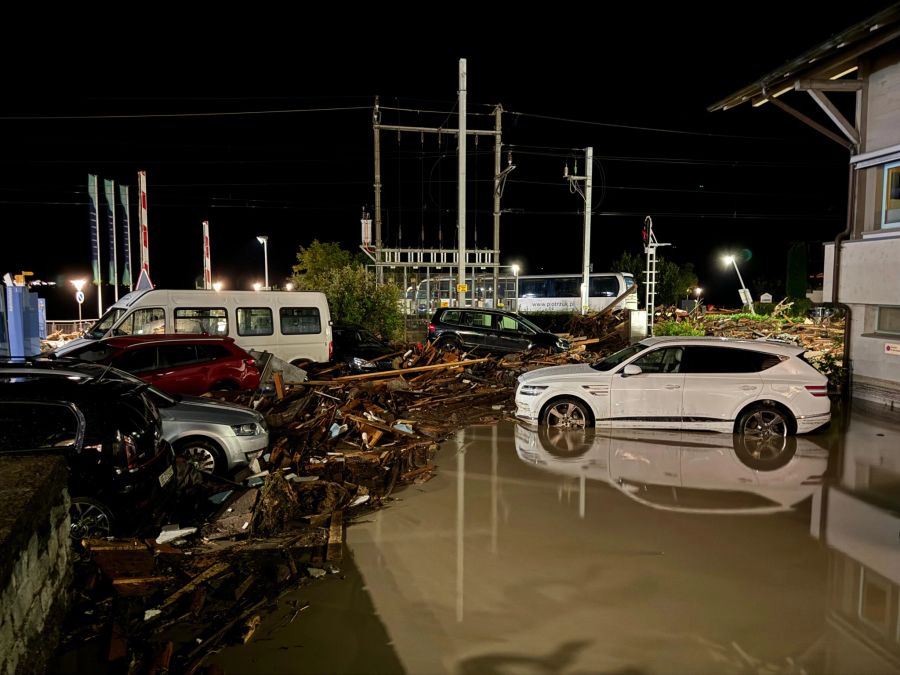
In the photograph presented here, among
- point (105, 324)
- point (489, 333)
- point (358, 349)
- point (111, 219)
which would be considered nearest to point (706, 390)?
point (358, 349)

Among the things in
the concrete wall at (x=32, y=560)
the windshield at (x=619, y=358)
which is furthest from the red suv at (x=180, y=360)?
the windshield at (x=619, y=358)

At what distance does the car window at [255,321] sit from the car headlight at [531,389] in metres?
6.76

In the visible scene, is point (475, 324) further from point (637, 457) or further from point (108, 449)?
point (108, 449)

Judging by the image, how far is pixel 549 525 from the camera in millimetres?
5980

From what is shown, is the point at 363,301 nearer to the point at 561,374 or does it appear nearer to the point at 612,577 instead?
the point at 561,374

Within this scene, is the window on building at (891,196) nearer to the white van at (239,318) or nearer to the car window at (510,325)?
the car window at (510,325)

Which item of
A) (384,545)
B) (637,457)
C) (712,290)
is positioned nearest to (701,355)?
(637,457)

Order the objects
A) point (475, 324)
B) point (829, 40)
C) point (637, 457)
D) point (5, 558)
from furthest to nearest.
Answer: point (475, 324) < point (829, 40) < point (637, 457) < point (5, 558)

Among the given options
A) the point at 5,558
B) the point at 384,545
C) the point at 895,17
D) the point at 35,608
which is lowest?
the point at 384,545

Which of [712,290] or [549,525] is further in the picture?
[712,290]

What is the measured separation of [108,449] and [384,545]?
2.60 meters

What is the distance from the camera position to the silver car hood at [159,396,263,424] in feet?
23.7

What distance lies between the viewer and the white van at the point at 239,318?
501 inches

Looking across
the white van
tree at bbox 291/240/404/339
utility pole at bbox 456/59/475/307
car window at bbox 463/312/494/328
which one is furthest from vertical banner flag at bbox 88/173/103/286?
car window at bbox 463/312/494/328
